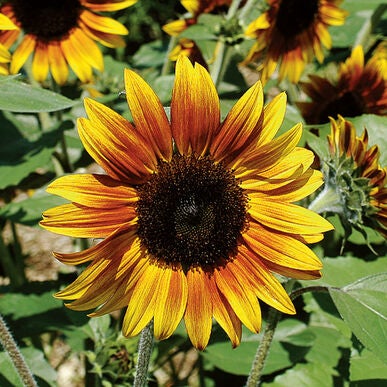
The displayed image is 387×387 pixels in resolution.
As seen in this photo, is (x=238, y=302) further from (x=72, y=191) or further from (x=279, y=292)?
(x=72, y=191)

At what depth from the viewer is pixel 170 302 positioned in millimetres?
930

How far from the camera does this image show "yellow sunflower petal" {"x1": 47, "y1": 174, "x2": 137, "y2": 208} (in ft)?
2.85

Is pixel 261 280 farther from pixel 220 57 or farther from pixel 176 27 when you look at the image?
pixel 176 27

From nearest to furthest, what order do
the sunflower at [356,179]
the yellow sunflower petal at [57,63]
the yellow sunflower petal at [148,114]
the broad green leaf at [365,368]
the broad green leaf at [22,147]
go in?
1. the yellow sunflower petal at [148,114]
2. the sunflower at [356,179]
3. the broad green leaf at [365,368]
4. the broad green leaf at [22,147]
5. the yellow sunflower petal at [57,63]

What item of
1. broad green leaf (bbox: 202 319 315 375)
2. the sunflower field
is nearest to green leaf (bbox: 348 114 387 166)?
the sunflower field

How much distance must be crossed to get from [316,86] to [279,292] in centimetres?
89

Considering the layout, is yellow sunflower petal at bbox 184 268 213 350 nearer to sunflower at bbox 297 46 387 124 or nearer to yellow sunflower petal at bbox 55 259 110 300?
yellow sunflower petal at bbox 55 259 110 300

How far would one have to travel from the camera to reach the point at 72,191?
2.85 ft

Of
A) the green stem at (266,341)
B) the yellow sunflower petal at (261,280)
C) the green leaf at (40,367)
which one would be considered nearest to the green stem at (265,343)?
the green stem at (266,341)

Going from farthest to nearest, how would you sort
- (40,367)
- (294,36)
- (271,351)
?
(294,36), (271,351), (40,367)

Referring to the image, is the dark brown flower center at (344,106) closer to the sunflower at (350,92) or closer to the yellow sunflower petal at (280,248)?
the sunflower at (350,92)

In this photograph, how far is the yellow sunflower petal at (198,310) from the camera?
91cm

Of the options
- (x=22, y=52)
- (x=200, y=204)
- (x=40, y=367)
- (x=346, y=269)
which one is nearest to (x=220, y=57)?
(x=22, y=52)

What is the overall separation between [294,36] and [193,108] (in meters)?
→ 0.89
